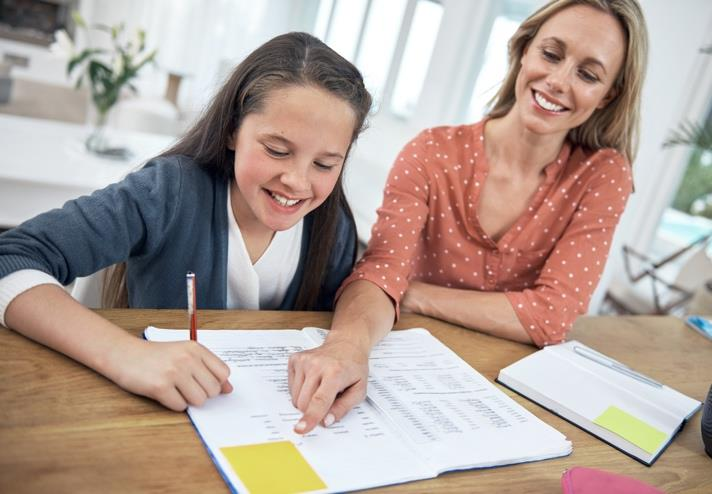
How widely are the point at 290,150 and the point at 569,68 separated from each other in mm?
676

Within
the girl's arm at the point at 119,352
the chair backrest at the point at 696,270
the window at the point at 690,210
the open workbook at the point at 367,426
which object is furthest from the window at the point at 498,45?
the girl's arm at the point at 119,352

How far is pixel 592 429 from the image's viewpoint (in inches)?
35.0

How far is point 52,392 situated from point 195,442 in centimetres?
16

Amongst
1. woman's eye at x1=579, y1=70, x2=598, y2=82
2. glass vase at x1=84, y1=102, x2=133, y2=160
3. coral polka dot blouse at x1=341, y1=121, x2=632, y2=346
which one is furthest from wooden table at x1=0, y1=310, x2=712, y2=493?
glass vase at x1=84, y1=102, x2=133, y2=160

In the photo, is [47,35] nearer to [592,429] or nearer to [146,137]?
[146,137]

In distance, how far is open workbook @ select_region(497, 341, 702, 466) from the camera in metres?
0.88

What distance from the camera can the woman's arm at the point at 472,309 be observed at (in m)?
1.19

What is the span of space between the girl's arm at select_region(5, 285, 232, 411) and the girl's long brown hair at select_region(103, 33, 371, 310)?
38cm

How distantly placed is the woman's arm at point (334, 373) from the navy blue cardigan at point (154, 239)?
0.79 feet

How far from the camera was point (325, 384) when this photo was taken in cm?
74

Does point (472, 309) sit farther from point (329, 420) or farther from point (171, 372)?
point (171, 372)

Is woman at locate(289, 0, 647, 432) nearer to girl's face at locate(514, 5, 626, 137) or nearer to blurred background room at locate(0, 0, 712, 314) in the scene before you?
girl's face at locate(514, 5, 626, 137)

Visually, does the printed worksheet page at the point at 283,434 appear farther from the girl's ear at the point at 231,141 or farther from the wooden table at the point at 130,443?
the girl's ear at the point at 231,141

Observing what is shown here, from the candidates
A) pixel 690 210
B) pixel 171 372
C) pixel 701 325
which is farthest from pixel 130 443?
pixel 690 210
